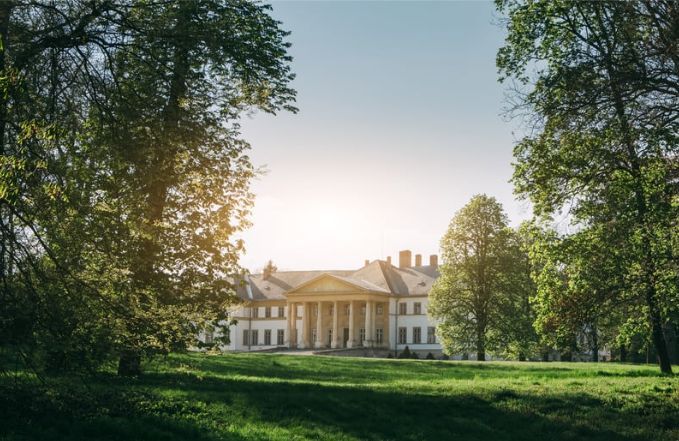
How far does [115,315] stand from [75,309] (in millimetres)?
623

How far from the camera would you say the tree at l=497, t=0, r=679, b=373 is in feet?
51.4

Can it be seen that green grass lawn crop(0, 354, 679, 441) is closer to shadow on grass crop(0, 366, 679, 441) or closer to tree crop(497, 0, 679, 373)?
shadow on grass crop(0, 366, 679, 441)

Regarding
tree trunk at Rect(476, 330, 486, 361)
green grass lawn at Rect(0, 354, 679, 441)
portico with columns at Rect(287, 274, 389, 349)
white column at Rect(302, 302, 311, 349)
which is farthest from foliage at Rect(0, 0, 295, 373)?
white column at Rect(302, 302, 311, 349)

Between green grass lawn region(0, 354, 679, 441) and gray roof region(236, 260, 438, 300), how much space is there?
64.0 m

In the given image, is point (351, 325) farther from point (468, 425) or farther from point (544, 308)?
point (468, 425)

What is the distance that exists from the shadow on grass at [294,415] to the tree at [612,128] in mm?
4107

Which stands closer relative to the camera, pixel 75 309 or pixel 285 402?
pixel 75 309

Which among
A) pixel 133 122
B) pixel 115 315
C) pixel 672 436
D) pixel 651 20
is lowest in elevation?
pixel 672 436

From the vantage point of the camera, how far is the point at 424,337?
274ft

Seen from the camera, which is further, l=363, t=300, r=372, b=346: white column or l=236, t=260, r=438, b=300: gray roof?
l=236, t=260, r=438, b=300: gray roof

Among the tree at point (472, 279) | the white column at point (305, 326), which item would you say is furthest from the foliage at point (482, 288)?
the white column at point (305, 326)

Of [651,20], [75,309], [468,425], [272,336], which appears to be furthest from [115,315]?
[272,336]

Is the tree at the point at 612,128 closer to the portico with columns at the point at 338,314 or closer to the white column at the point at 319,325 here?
the portico with columns at the point at 338,314

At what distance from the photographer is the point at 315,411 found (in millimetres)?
14469
